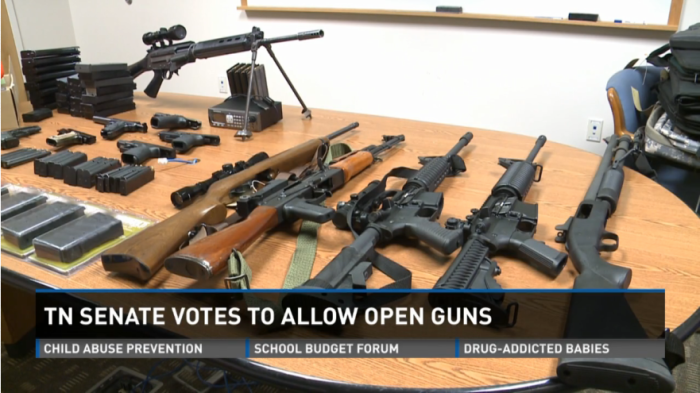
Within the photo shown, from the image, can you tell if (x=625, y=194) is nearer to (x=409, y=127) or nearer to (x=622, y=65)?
(x=409, y=127)

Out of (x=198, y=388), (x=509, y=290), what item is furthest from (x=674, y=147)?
(x=198, y=388)

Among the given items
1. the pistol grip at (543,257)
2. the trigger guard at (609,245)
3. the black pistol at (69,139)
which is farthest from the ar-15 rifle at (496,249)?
the black pistol at (69,139)

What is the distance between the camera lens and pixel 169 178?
1415mm

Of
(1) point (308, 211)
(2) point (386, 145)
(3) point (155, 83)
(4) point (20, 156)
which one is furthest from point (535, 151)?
(3) point (155, 83)

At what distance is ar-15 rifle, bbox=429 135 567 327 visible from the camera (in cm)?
79

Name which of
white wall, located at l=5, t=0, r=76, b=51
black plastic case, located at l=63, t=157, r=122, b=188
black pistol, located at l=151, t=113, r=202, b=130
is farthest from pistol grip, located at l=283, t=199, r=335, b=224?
white wall, located at l=5, t=0, r=76, b=51

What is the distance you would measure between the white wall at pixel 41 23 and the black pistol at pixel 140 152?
252 centimetres

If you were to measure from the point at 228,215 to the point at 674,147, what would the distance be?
1617 millimetres

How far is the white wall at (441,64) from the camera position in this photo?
2559mm

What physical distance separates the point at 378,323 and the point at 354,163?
664mm

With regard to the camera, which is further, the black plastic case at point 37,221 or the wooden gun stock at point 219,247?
the black plastic case at point 37,221

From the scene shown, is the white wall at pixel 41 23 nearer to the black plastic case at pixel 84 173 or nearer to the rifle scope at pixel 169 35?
the rifle scope at pixel 169 35

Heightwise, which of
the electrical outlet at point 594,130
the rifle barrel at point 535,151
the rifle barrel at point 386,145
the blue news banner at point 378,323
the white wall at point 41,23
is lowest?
the electrical outlet at point 594,130

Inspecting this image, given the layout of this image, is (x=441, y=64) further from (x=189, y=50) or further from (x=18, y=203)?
(x=18, y=203)
